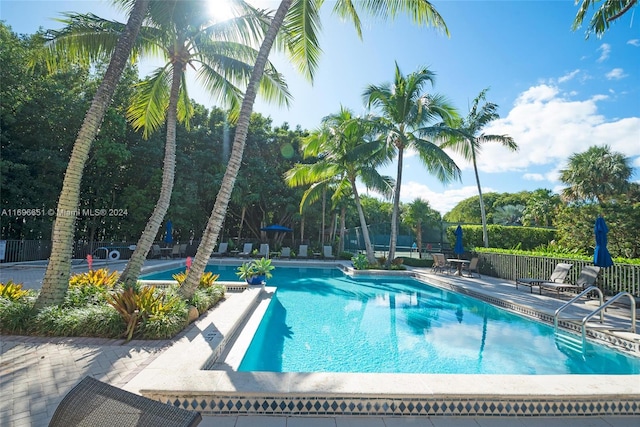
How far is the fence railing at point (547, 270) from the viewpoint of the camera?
768 cm

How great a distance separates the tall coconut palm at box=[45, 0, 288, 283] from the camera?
258 inches

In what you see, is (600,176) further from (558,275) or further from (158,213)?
(158,213)

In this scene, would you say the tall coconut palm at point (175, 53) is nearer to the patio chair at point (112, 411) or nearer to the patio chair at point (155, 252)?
the patio chair at point (112, 411)

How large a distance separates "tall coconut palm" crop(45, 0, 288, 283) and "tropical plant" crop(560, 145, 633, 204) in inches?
907

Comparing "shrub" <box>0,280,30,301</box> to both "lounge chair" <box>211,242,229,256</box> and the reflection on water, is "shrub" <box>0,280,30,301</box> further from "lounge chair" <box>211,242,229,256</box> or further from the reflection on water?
"lounge chair" <box>211,242,229,256</box>

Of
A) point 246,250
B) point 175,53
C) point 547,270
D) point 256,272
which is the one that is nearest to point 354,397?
point 256,272

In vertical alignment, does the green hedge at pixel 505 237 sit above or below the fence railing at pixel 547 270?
above

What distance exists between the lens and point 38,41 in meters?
6.36

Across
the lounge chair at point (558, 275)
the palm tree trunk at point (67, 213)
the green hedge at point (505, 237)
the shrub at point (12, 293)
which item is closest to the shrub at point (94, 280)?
the shrub at point (12, 293)

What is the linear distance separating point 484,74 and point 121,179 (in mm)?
18541

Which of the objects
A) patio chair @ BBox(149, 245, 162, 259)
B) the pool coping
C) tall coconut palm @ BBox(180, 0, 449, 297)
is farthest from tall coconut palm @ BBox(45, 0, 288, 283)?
patio chair @ BBox(149, 245, 162, 259)

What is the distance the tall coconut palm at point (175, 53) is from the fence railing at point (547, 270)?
31.9 ft

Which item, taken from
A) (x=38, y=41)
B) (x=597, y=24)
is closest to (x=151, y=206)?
(x=38, y=41)

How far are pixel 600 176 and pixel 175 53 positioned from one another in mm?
26024
